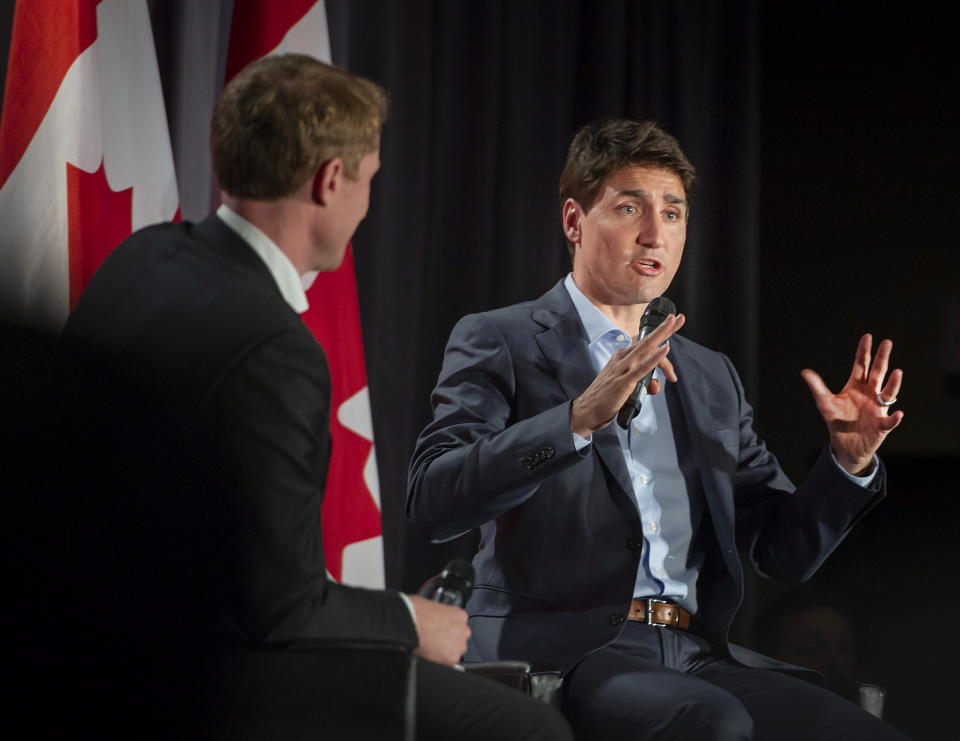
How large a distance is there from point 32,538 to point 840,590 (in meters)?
2.54

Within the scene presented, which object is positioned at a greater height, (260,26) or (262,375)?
(260,26)

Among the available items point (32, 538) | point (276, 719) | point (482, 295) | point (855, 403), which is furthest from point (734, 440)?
point (32, 538)

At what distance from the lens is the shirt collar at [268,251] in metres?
1.47

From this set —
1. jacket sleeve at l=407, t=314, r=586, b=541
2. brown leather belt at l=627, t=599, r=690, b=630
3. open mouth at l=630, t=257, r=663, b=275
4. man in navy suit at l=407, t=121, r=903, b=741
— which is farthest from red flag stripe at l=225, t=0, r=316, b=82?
brown leather belt at l=627, t=599, r=690, b=630

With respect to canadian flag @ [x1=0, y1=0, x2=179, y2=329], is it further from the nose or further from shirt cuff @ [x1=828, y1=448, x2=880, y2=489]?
shirt cuff @ [x1=828, y1=448, x2=880, y2=489]

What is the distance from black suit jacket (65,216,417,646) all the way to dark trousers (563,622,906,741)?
0.68m

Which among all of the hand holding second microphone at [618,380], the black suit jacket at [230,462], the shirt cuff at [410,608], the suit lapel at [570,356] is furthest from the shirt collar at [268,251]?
the suit lapel at [570,356]

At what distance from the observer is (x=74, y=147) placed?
7.70 ft

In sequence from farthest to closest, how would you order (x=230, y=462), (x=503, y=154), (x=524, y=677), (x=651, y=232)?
1. (x=503, y=154)
2. (x=651, y=232)
3. (x=524, y=677)
4. (x=230, y=462)

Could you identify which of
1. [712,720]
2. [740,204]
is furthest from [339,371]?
[740,204]

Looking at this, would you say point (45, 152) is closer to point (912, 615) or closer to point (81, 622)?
point (81, 622)

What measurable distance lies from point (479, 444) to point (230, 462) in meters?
0.80

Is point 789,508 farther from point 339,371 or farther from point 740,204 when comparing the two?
point 740,204

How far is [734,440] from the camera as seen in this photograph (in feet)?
7.73
